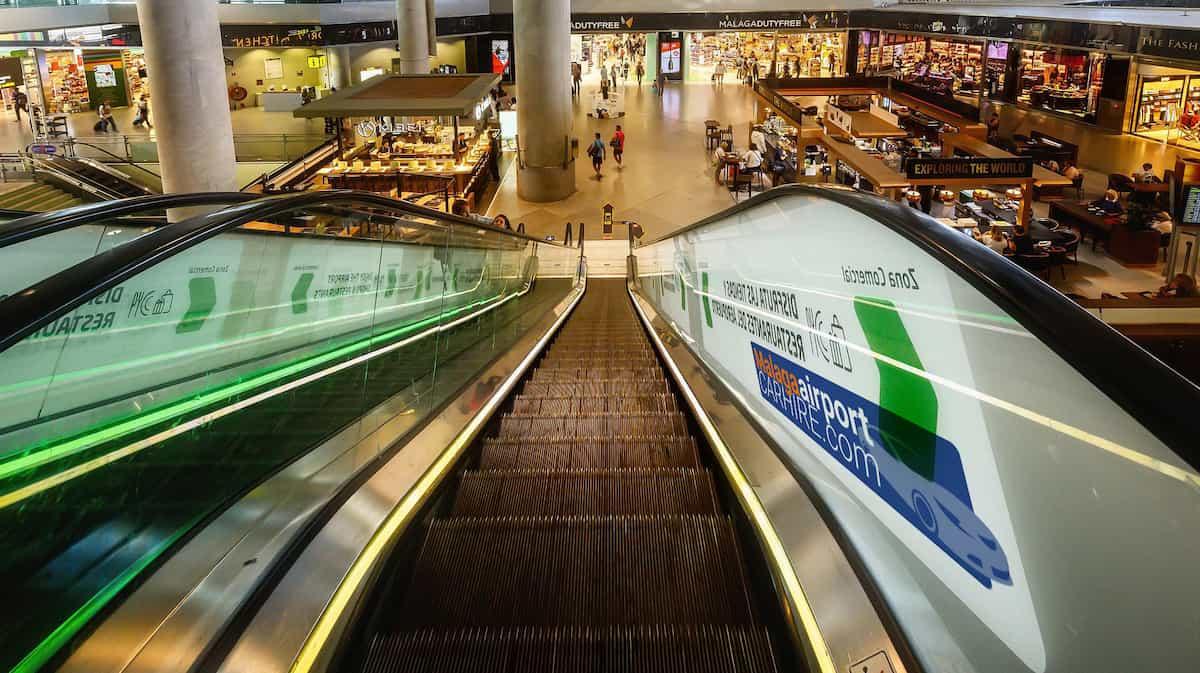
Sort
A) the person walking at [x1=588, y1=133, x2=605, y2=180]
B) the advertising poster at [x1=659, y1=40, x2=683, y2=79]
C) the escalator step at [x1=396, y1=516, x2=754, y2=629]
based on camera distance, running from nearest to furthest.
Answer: the escalator step at [x1=396, y1=516, x2=754, y2=629] < the person walking at [x1=588, y1=133, x2=605, y2=180] < the advertising poster at [x1=659, y1=40, x2=683, y2=79]

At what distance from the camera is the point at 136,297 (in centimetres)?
214

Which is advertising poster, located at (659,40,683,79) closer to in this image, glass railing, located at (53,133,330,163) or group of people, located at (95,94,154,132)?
glass railing, located at (53,133,330,163)

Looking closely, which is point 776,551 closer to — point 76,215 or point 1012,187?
point 76,215

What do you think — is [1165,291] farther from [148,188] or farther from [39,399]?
[148,188]

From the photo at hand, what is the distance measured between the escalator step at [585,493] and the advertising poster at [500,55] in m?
32.5

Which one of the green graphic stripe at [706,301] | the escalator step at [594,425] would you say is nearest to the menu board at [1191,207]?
the green graphic stripe at [706,301]

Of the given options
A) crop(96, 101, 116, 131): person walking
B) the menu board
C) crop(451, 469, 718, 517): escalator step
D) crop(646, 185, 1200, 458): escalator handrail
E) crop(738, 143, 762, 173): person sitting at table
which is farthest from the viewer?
crop(96, 101, 116, 131): person walking

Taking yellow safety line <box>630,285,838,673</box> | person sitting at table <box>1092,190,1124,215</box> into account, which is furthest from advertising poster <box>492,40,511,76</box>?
yellow safety line <box>630,285,838,673</box>

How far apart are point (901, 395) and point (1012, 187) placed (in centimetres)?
1462

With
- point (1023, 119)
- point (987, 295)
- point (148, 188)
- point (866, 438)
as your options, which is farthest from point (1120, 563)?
point (1023, 119)

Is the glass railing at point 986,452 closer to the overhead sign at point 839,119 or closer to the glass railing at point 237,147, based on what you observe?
the overhead sign at point 839,119

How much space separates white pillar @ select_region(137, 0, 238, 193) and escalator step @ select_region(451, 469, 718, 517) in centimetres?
697

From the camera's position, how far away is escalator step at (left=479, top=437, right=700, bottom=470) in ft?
12.8

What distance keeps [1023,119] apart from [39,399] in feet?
78.8
